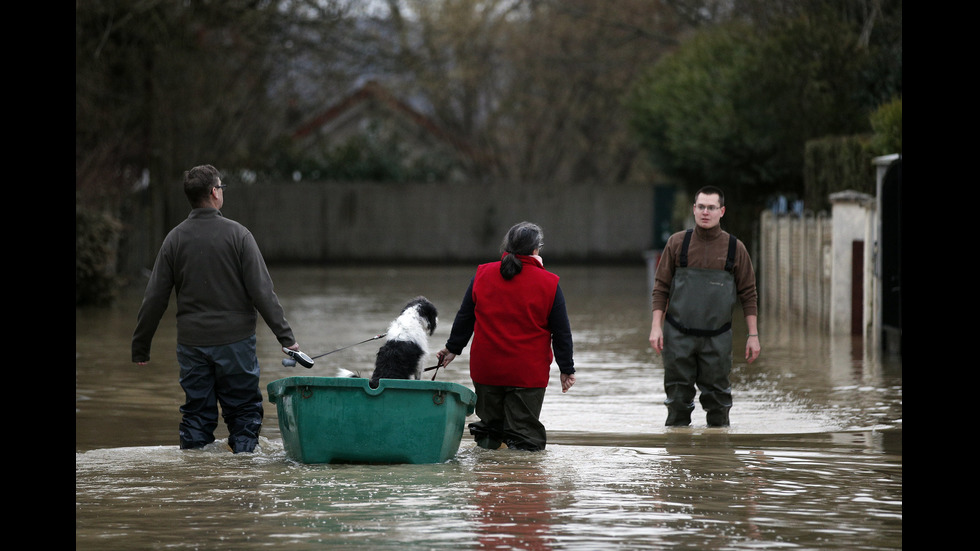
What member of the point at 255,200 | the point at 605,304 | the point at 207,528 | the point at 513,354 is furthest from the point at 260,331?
the point at 255,200

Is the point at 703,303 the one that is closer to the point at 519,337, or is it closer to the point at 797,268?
the point at 519,337

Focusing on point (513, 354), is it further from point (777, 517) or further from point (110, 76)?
point (110, 76)

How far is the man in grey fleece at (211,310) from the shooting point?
828cm

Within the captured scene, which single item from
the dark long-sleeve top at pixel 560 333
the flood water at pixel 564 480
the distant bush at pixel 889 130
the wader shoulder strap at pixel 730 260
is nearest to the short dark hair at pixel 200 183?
the flood water at pixel 564 480

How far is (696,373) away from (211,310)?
332 cm

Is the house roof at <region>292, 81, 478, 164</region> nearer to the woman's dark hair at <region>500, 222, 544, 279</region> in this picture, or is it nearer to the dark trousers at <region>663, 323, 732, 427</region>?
the dark trousers at <region>663, 323, 732, 427</region>

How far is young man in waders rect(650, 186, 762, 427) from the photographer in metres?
9.41

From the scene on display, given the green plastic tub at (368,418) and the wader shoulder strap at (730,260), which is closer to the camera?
the green plastic tub at (368,418)

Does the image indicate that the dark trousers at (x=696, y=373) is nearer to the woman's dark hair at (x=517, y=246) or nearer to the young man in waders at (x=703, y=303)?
the young man in waders at (x=703, y=303)

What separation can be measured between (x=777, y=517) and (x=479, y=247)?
103ft

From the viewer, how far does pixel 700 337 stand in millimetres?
9453

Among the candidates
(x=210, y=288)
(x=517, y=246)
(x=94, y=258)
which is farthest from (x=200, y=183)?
(x=94, y=258)

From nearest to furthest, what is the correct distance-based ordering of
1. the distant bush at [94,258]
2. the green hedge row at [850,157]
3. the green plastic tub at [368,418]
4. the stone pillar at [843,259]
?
1. the green plastic tub at [368,418]
2. the green hedge row at [850,157]
3. the stone pillar at [843,259]
4. the distant bush at [94,258]

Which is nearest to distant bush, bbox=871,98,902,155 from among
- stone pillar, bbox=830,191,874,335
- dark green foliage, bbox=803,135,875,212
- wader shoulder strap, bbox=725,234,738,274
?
dark green foliage, bbox=803,135,875,212
